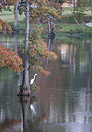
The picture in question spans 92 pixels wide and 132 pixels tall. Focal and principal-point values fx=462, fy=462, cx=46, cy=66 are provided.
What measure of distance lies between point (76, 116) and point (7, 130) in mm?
3713

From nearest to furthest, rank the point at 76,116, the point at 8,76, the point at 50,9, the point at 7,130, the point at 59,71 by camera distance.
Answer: the point at 7,130
the point at 76,116
the point at 50,9
the point at 8,76
the point at 59,71

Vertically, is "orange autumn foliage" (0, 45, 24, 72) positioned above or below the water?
above

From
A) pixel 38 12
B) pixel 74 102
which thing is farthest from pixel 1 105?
pixel 38 12

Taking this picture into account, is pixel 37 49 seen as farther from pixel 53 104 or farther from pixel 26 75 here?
pixel 53 104

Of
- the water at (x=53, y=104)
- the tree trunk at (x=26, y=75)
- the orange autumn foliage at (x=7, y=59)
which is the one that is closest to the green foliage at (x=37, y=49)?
the tree trunk at (x=26, y=75)

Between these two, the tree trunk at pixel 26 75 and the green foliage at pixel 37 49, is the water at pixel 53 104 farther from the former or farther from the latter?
the green foliage at pixel 37 49

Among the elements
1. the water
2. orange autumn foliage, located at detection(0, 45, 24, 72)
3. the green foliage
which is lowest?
the water

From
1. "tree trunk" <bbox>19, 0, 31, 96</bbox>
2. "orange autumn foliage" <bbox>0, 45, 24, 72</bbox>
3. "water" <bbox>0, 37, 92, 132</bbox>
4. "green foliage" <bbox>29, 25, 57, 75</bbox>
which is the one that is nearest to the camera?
"orange autumn foliage" <bbox>0, 45, 24, 72</bbox>

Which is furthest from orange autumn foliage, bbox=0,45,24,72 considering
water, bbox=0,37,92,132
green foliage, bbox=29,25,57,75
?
green foliage, bbox=29,25,57,75

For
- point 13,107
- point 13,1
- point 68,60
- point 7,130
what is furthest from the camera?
point 68,60

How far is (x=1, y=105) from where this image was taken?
72.8ft

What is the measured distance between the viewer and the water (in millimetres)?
18328

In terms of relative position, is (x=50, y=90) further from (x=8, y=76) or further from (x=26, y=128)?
(x=26, y=128)

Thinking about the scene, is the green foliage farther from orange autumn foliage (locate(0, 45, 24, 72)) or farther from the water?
orange autumn foliage (locate(0, 45, 24, 72))
